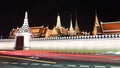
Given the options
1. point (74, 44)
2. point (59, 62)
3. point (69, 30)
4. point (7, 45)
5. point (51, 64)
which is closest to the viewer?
point (51, 64)

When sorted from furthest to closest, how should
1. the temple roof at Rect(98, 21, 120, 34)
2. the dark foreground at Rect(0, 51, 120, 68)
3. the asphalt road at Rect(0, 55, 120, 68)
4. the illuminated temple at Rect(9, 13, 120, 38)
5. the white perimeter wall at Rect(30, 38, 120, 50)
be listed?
the illuminated temple at Rect(9, 13, 120, 38) < the temple roof at Rect(98, 21, 120, 34) < the white perimeter wall at Rect(30, 38, 120, 50) < the dark foreground at Rect(0, 51, 120, 68) < the asphalt road at Rect(0, 55, 120, 68)

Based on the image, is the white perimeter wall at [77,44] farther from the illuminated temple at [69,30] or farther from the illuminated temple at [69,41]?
the illuminated temple at [69,30]

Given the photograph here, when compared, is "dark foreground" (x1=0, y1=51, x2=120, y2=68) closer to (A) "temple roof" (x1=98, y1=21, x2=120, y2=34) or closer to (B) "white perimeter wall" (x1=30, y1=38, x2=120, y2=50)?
(B) "white perimeter wall" (x1=30, y1=38, x2=120, y2=50)

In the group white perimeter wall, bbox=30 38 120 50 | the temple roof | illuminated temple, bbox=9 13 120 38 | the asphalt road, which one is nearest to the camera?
the asphalt road

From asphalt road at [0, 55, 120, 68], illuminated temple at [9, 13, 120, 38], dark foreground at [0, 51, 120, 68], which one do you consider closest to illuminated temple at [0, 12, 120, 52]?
illuminated temple at [9, 13, 120, 38]

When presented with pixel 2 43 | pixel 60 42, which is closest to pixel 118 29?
pixel 60 42

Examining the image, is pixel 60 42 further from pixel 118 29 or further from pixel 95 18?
pixel 95 18

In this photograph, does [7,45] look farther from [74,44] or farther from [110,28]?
[110,28]

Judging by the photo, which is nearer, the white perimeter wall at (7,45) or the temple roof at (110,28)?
the temple roof at (110,28)

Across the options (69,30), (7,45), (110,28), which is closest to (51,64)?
(110,28)

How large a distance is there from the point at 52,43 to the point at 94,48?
7.86 m

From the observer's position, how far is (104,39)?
36.0m

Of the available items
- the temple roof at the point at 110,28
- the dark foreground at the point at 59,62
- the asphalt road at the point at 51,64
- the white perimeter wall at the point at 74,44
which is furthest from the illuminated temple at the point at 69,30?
the asphalt road at the point at 51,64

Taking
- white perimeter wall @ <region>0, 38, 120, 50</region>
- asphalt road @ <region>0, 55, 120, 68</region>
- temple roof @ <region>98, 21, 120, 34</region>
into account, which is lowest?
asphalt road @ <region>0, 55, 120, 68</region>
